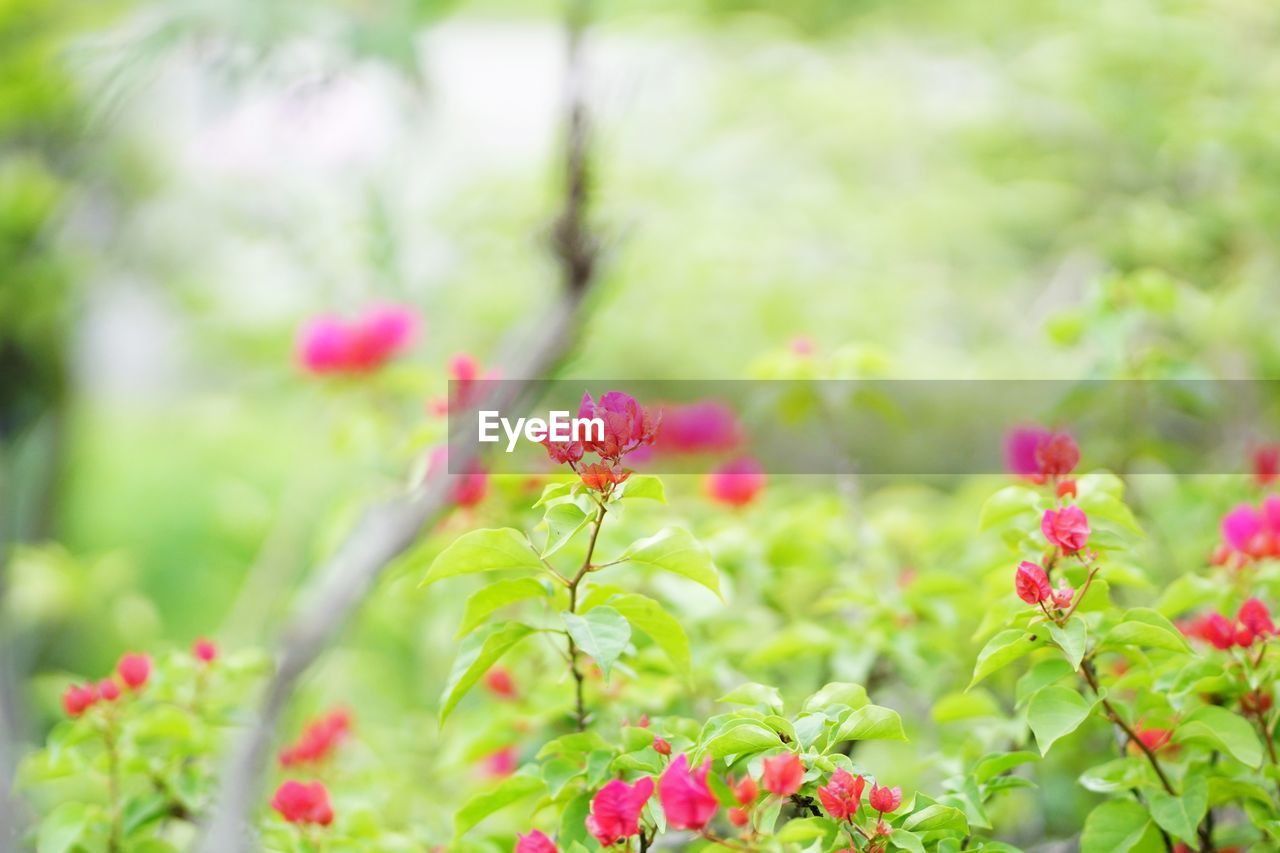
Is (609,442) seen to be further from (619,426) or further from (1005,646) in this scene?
(1005,646)

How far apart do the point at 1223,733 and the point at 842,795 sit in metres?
0.32

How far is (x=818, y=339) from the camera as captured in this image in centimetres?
255

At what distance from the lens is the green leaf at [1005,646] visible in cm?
75

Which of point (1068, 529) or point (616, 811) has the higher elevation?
point (1068, 529)

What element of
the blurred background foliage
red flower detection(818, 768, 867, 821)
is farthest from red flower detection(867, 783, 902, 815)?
the blurred background foliage

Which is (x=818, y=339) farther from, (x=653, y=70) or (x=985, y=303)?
(x=653, y=70)

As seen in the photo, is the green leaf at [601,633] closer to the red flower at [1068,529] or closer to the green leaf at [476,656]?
the green leaf at [476,656]

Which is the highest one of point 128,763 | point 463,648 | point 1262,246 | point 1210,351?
point 1262,246

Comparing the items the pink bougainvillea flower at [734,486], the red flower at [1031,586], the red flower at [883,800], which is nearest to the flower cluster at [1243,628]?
Result: the red flower at [1031,586]

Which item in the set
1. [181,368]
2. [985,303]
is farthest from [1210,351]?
[181,368]

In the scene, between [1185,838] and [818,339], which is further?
[818,339]

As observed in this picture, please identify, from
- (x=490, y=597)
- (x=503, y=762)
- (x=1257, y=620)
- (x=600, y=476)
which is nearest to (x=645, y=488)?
(x=600, y=476)

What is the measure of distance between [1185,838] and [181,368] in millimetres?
3664

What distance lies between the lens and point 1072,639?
723 millimetres
